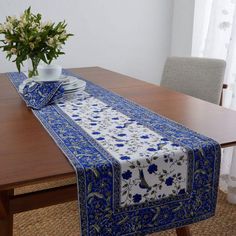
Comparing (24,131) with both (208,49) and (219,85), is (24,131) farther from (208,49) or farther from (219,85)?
(208,49)

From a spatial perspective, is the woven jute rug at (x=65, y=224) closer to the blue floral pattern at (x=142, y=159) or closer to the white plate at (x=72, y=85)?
the white plate at (x=72, y=85)

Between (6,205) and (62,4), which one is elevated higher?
(62,4)

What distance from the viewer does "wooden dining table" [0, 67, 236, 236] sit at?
78 cm

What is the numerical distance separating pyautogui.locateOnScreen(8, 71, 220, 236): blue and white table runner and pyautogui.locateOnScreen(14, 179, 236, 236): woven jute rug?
2.91 feet

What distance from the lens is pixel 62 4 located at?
103 inches

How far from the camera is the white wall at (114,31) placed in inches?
104

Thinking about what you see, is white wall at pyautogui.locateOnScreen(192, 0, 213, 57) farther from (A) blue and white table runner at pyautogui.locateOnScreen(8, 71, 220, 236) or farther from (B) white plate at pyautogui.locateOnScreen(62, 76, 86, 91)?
(A) blue and white table runner at pyautogui.locateOnScreen(8, 71, 220, 236)

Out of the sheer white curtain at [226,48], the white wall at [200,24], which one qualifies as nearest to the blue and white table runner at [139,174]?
the sheer white curtain at [226,48]

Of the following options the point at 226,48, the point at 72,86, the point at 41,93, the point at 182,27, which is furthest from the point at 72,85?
the point at 182,27

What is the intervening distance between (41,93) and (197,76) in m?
0.90

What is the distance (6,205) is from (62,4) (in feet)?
6.26

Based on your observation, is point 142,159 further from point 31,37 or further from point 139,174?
point 31,37

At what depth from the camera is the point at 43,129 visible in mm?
1056

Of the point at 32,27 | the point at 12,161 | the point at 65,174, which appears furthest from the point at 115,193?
the point at 32,27
